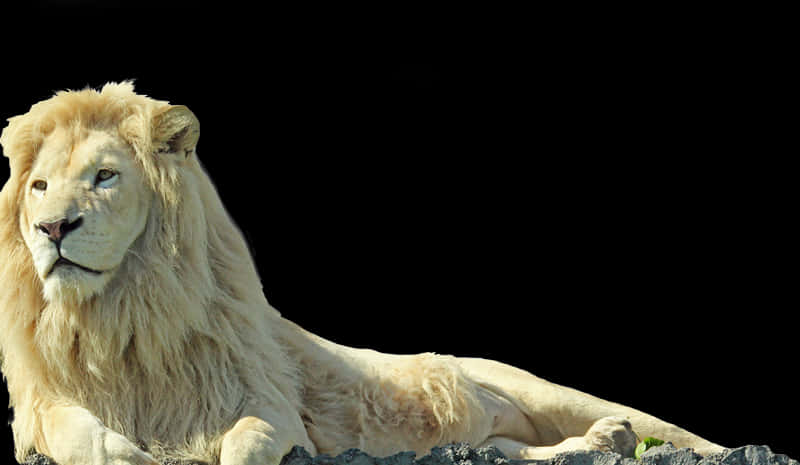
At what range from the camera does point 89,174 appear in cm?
396

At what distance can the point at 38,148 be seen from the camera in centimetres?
408

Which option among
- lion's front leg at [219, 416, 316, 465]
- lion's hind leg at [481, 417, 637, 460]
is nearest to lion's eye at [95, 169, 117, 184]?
lion's front leg at [219, 416, 316, 465]

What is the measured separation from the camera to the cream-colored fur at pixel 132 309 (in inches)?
153

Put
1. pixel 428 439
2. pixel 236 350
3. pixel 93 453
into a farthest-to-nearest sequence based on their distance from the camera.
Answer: pixel 428 439
pixel 236 350
pixel 93 453

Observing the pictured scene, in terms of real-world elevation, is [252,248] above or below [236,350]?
above

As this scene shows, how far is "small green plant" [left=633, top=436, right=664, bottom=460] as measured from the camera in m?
4.23

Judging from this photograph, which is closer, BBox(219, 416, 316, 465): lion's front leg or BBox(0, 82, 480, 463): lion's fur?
BBox(219, 416, 316, 465): lion's front leg

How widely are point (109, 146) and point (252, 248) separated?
61cm

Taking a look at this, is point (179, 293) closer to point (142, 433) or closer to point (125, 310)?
point (125, 310)

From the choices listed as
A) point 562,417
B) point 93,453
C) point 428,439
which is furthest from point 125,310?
point 562,417

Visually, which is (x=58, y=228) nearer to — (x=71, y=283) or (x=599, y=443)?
(x=71, y=283)

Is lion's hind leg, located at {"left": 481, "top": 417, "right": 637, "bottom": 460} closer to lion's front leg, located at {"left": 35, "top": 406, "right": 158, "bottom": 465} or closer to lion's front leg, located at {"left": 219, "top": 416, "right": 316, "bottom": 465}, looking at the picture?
lion's front leg, located at {"left": 219, "top": 416, "right": 316, "bottom": 465}

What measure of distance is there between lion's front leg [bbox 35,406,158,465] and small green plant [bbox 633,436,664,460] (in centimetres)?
144

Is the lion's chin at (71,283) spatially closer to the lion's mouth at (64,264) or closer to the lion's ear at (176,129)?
the lion's mouth at (64,264)
